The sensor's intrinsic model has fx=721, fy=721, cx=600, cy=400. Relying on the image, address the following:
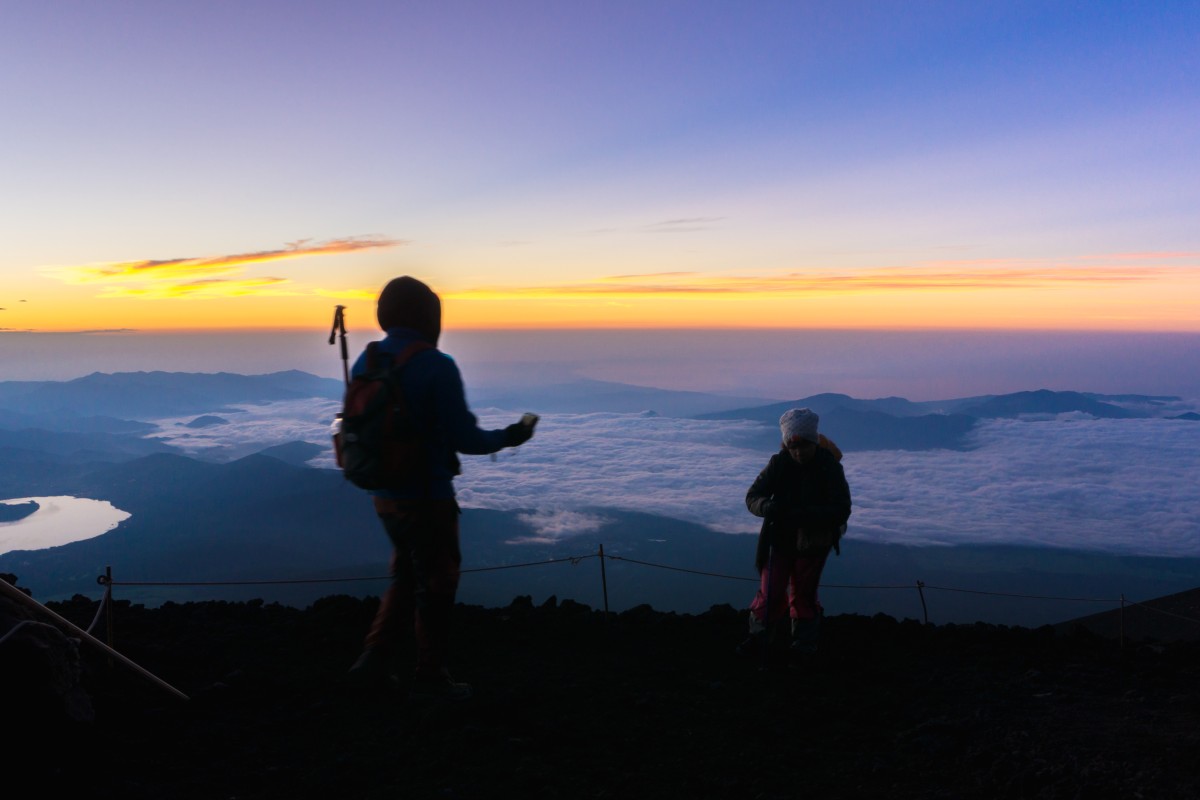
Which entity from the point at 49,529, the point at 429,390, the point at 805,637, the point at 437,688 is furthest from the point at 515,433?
the point at 49,529

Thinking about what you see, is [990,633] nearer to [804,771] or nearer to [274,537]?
[804,771]

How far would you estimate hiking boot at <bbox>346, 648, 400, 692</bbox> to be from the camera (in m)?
4.33

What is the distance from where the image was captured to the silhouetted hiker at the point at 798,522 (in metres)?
5.45

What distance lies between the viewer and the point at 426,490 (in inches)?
156

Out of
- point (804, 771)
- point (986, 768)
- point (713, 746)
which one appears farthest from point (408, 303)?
point (986, 768)

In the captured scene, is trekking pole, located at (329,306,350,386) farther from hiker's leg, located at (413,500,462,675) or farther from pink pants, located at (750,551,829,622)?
pink pants, located at (750,551,829,622)

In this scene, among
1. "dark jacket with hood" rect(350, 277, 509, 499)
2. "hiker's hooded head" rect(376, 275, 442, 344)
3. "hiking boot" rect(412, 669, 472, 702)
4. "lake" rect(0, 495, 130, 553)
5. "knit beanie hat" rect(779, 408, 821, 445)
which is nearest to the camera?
"dark jacket with hood" rect(350, 277, 509, 499)

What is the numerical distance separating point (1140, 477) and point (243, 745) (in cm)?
24101

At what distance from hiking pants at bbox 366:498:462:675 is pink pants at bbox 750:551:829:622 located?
8.60 ft

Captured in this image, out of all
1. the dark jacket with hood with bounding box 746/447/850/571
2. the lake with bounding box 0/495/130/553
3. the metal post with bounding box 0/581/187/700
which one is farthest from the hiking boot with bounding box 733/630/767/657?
the lake with bounding box 0/495/130/553

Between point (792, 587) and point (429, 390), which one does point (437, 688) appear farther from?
point (792, 587)

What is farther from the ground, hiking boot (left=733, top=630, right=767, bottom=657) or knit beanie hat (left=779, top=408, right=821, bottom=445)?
knit beanie hat (left=779, top=408, right=821, bottom=445)

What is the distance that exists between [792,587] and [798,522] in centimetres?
56

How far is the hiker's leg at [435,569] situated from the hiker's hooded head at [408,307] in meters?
1.00
